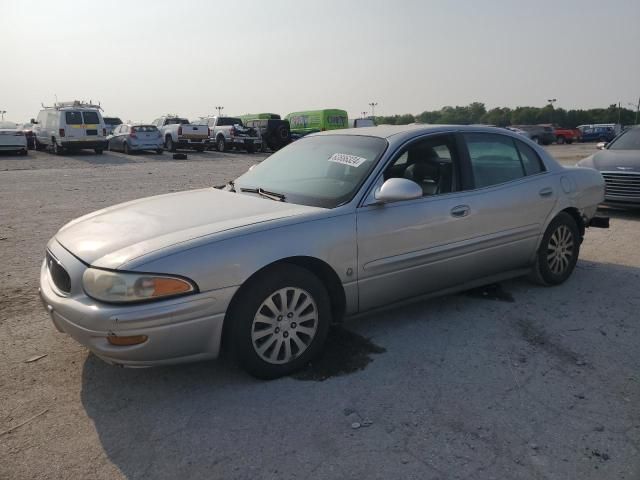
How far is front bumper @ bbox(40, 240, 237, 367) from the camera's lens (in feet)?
9.34

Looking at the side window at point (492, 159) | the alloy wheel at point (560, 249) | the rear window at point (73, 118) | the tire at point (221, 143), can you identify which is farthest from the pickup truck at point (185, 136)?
the alloy wheel at point (560, 249)

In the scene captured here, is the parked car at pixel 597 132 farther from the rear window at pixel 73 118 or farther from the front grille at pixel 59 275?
the front grille at pixel 59 275

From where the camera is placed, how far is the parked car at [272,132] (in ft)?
93.1

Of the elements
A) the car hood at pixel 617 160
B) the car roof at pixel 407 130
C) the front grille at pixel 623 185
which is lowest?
the front grille at pixel 623 185

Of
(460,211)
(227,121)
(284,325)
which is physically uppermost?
(227,121)

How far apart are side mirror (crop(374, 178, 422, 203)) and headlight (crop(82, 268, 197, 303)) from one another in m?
1.40

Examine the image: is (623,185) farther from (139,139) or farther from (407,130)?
(139,139)

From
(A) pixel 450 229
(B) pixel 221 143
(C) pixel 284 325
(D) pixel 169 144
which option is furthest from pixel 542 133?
(C) pixel 284 325

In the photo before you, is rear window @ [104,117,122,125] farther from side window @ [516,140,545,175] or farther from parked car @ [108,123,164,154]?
side window @ [516,140,545,175]

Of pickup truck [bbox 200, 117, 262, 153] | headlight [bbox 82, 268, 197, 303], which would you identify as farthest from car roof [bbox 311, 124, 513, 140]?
pickup truck [bbox 200, 117, 262, 153]

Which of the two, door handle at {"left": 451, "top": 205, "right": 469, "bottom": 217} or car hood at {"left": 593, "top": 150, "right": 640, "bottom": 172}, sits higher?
car hood at {"left": 593, "top": 150, "right": 640, "bottom": 172}

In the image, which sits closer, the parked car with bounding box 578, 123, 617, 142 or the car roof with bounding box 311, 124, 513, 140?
the car roof with bounding box 311, 124, 513, 140

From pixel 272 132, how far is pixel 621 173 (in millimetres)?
21877

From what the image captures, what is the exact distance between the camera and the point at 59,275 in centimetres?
329
